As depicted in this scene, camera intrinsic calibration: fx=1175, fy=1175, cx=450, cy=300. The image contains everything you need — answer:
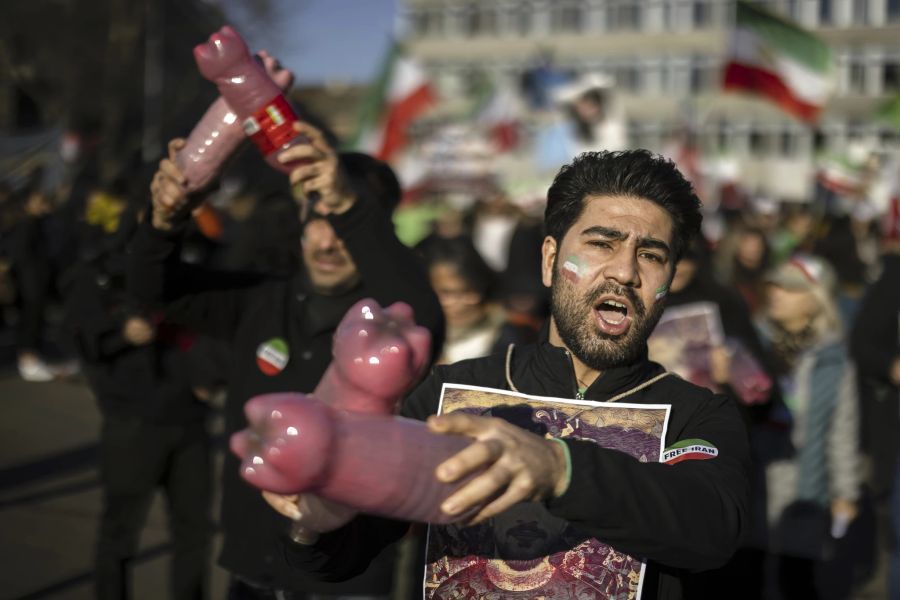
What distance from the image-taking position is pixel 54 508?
7.55 meters

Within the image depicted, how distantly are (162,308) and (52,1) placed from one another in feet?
106

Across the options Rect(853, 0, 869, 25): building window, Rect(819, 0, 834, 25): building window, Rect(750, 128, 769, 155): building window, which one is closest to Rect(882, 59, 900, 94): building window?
Rect(853, 0, 869, 25): building window

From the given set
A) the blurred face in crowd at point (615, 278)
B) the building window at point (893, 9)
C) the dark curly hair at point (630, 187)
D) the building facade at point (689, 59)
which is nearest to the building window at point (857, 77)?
the building facade at point (689, 59)

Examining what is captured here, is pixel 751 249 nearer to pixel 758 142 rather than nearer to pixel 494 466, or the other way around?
pixel 494 466

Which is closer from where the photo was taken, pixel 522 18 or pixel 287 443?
pixel 287 443

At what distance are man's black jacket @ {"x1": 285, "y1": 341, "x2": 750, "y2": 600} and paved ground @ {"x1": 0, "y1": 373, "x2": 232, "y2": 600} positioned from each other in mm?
4037

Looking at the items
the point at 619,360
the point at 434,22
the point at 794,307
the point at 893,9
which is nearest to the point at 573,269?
the point at 619,360

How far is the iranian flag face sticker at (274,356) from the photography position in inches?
154

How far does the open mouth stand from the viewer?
2.41 metres

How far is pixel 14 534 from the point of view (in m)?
6.92

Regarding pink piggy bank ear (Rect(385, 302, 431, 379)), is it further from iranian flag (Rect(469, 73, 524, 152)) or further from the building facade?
the building facade

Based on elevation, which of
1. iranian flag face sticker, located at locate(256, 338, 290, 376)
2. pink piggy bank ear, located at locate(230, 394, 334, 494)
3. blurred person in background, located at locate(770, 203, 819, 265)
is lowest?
blurred person in background, located at locate(770, 203, 819, 265)

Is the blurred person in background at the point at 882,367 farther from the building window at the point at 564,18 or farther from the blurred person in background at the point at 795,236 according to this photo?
the building window at the point at 564,18

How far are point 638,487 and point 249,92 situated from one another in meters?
1.60
